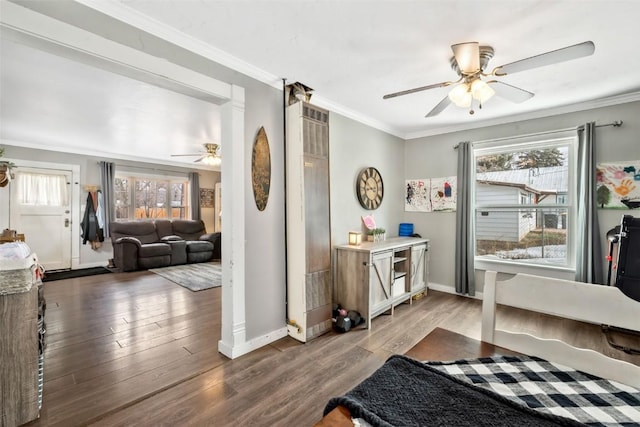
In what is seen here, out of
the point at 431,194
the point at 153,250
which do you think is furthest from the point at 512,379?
the point at 153,250

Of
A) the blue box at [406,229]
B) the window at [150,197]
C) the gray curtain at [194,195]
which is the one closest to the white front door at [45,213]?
the window at [150,197]

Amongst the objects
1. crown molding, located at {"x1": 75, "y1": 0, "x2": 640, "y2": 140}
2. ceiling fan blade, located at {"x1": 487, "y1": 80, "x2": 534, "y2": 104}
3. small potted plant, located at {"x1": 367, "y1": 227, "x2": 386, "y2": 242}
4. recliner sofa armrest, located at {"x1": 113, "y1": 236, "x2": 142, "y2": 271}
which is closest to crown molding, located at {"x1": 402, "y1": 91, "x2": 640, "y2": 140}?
crown molding, located at {"x1": 75, "y1": 0, "x2": 640, "y2": 140}

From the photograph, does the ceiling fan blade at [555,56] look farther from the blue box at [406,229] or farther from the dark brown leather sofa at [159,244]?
the dark brown leather sofa at [159,244]

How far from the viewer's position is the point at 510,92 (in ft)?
7.82

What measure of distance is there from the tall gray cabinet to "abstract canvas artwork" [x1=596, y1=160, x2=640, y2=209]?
3.11 metres

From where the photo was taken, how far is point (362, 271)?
121 inches

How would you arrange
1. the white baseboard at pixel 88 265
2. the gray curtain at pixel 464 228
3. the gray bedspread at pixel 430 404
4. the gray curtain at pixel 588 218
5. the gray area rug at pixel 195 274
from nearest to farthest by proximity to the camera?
the gray bedspread at pixel 430 404 → the gray curtain at pixel 588 218 → the gray curtain at pixel 464 228 → the gray area rug at pixel 195 274 → the white baseboard at pixel 88 265

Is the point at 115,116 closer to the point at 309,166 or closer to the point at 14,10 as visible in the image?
the point at 14,10

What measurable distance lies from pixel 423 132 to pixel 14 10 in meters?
4.48

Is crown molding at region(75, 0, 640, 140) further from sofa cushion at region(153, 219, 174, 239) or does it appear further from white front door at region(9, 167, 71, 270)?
white front door at region(9, 167, 71, 270)

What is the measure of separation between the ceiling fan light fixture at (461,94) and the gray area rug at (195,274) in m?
4.20

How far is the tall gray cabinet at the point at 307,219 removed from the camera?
2.75m

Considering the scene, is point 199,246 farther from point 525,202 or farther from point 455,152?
point 525,202

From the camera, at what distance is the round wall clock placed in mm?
3883
